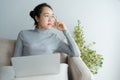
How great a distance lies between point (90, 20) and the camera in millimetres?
2393

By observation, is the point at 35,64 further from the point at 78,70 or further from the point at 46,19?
the point at 46,19

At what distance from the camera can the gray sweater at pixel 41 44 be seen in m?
1.76

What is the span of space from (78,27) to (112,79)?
642 millimetres

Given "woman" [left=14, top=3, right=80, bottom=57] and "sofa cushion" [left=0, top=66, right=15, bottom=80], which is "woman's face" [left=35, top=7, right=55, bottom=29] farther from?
"sofa cushion" [left=0, top=66, right=15, bottom=80]

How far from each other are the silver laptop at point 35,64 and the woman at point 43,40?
320 mm

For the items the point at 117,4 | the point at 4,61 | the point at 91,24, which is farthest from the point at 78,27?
the point at 4,61

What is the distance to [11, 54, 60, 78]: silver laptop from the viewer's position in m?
1.40

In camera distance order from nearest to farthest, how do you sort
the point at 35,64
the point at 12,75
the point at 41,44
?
1. the point at 35,64
2. the point at 12,75
3. the point at 41,44

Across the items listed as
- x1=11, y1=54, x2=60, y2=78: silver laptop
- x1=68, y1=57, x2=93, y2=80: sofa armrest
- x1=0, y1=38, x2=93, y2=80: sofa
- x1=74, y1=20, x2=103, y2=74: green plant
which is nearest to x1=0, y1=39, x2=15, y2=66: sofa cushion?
x1=0, y1=38, x2=93, y2=80: sofa

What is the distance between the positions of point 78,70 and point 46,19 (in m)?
0.50

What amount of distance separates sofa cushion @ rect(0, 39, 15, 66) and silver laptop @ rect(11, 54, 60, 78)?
0.36 metres

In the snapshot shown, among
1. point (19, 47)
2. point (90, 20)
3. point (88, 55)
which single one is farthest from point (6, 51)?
point (90, 20)

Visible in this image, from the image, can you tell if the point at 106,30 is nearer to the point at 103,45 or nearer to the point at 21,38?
the point at 103,45

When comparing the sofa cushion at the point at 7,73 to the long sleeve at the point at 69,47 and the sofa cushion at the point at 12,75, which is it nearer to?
the sofa cushion at the point at 12,75
